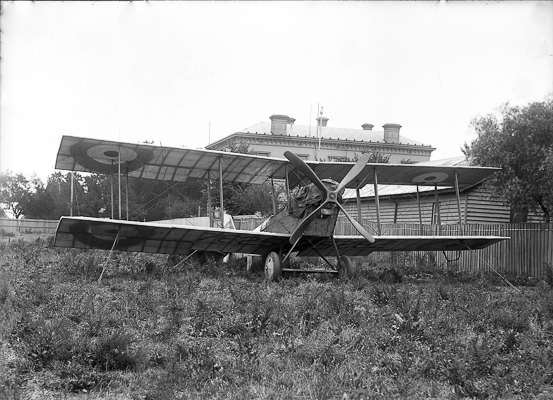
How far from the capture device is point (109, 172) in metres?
17.9

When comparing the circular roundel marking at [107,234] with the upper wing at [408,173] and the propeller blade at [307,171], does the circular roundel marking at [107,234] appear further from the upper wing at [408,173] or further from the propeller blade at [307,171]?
the upper wing at [408,173]

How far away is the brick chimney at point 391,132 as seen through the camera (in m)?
63.6

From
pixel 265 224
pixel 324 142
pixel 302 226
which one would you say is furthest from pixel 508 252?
pixel 324 142

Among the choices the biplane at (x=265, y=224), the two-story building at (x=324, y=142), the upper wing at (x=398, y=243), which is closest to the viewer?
the biplane at (x=265, y=224)

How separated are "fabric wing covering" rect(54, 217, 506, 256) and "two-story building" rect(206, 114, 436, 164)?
3477 cm

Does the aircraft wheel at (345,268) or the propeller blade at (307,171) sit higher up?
the propeller blade at (307,171)

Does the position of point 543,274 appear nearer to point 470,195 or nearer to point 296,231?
point 470,195

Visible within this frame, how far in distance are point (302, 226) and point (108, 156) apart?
607 cm

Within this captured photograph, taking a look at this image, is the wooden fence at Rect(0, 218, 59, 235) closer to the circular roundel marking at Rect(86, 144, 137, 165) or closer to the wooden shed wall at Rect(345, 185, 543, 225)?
the wooden shed wall at Rect(345, 185, 543, 225)

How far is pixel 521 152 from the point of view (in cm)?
1920

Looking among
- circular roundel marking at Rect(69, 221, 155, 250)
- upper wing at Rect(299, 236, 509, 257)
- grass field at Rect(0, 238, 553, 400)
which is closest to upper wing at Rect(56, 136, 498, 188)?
circular roundel marking at Rect(69, 221, 155, 250)

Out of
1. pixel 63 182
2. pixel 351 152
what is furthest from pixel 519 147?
pixel 63 182

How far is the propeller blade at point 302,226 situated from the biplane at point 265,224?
0.09 ft

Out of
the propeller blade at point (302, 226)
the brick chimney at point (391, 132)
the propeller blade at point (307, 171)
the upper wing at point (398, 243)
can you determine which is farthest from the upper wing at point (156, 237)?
the brick chimney at point (391, 132)
